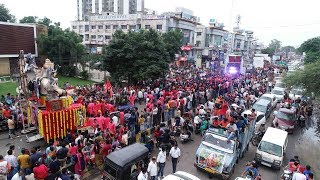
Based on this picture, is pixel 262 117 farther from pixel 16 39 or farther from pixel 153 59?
pixel 16 39

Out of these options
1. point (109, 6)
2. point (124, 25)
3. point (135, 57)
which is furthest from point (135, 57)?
point (109, 6)

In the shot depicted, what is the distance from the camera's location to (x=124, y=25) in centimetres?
5562

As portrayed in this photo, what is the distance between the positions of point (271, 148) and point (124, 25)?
48203 millimetres

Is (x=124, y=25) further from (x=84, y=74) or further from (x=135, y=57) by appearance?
(x=135, y=57)

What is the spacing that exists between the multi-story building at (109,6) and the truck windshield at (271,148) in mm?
96921

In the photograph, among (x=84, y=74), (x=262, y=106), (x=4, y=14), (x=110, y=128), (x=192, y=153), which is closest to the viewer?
(x=110, y=128)

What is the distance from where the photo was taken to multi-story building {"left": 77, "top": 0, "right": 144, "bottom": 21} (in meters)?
107

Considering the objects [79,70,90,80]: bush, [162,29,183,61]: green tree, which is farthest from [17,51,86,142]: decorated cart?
[79,70,90,80]: bush

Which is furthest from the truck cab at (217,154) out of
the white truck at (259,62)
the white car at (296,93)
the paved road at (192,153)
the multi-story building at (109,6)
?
the multi-story building at (109,6)

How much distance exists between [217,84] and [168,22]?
2854 cm

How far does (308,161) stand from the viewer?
13.8m

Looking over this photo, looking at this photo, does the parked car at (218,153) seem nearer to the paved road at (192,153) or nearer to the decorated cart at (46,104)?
the paved road at (192,153)

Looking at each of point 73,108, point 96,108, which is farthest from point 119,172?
point 96,108

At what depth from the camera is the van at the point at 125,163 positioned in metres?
8.64
